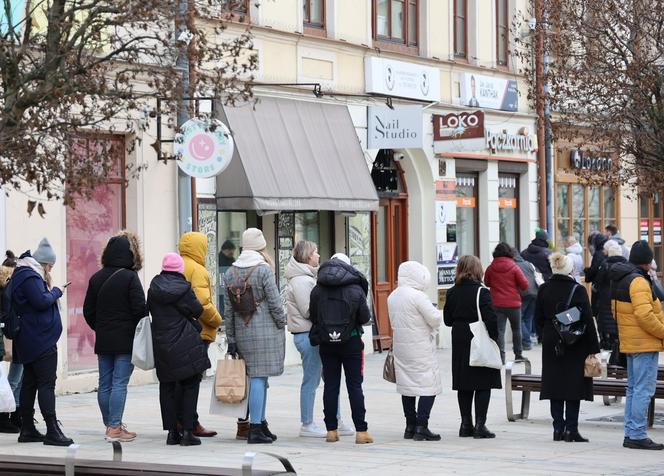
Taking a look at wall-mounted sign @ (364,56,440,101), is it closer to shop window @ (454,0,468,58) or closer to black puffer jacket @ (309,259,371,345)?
→ shop window @ (454,0,468,58)

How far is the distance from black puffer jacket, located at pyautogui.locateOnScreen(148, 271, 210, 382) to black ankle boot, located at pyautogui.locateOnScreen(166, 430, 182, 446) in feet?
1.55

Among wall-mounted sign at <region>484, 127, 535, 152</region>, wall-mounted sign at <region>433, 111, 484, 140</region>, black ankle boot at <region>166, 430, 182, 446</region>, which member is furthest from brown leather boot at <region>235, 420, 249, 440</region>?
wall-mounted sign at <region>484, 127, 535, 152</region>

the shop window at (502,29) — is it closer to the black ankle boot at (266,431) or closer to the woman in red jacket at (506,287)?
the woman in red jacket at (506,287)

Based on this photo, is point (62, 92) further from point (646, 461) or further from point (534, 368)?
point (534, 368)

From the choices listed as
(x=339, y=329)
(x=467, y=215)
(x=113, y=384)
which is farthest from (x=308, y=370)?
(x=467, y=215)

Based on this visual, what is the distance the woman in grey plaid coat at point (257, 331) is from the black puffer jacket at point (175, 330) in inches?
16.9

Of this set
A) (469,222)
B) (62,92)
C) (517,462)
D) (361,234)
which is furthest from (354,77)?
(62,92)

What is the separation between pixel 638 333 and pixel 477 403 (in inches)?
64.1

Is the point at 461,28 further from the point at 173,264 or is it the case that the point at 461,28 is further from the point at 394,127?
the point at 173,264

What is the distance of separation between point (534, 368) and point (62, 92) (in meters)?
12.3

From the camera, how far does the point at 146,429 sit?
45.5 feet

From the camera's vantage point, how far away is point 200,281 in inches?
514

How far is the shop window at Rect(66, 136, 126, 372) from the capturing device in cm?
1773

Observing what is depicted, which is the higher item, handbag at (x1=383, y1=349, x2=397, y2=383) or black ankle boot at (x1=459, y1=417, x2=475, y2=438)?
handbag at (x1=383, y1=349, x2=397, y2=383)
